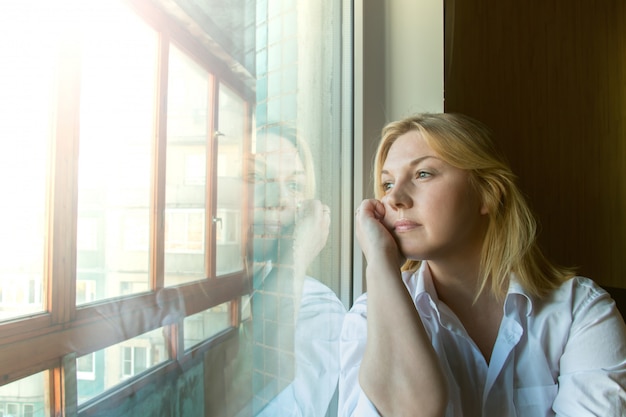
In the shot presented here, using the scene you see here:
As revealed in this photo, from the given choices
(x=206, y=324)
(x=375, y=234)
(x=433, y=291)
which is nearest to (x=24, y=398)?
(x=206, y=324)

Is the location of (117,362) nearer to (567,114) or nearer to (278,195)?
(278,195)

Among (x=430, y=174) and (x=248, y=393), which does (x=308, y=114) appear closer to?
(x=430, y=174)

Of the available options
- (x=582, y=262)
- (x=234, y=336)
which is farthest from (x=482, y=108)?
(x=234, y=336)

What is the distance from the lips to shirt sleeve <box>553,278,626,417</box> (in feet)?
1.09

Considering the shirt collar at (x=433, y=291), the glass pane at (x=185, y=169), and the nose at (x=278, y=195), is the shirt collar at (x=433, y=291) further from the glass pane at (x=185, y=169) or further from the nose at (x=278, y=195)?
the glass pane at (x=185, y=169)

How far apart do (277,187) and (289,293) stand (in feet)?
0.69

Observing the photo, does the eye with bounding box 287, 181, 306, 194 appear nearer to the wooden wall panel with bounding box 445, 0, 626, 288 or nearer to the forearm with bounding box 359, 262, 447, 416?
the forearm with bounding box 359, 262, 447, 416

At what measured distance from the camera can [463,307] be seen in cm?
93

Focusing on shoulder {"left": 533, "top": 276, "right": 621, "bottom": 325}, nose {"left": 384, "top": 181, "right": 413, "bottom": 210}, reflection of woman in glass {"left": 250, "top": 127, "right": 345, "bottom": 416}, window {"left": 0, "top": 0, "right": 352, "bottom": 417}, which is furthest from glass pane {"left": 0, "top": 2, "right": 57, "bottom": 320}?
shoulder {"left": 533, "top": 276, "right": 621, "bottom": 325}

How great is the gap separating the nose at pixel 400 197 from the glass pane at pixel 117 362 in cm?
49

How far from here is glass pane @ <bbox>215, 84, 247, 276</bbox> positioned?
0.57 m

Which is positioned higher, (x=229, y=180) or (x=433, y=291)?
(x=229, y=180)

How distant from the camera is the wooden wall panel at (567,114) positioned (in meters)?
1.60

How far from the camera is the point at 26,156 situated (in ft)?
0.97
